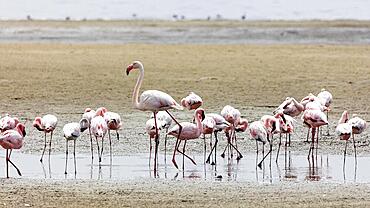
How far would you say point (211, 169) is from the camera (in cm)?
1453

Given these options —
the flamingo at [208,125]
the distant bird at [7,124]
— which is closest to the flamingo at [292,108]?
the flamingo at [208,125]

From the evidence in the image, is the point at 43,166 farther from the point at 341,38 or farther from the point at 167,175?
the point at 341,38

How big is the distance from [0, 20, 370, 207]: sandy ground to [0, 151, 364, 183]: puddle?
59 cm

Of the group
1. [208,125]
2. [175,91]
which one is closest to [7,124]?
[208,125]

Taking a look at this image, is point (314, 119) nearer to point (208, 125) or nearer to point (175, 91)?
point (208, 125)

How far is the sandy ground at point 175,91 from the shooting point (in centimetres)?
1186

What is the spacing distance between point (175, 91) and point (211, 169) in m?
9.16

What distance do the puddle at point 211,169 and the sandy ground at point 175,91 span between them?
586 millimetres

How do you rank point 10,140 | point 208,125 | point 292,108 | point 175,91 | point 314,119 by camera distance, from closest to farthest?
point 10,140 < point 208,125 < point 314,119 < point 292,108 < point 175,91

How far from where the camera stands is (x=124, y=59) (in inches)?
1244

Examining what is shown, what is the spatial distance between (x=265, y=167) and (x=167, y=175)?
1.53m

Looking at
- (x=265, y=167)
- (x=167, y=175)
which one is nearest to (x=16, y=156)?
(x=167, y=175)

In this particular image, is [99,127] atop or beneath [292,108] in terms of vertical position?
beneath

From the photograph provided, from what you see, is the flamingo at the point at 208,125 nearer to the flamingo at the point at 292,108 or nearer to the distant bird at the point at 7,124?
the flamingo at the point at 292,108
